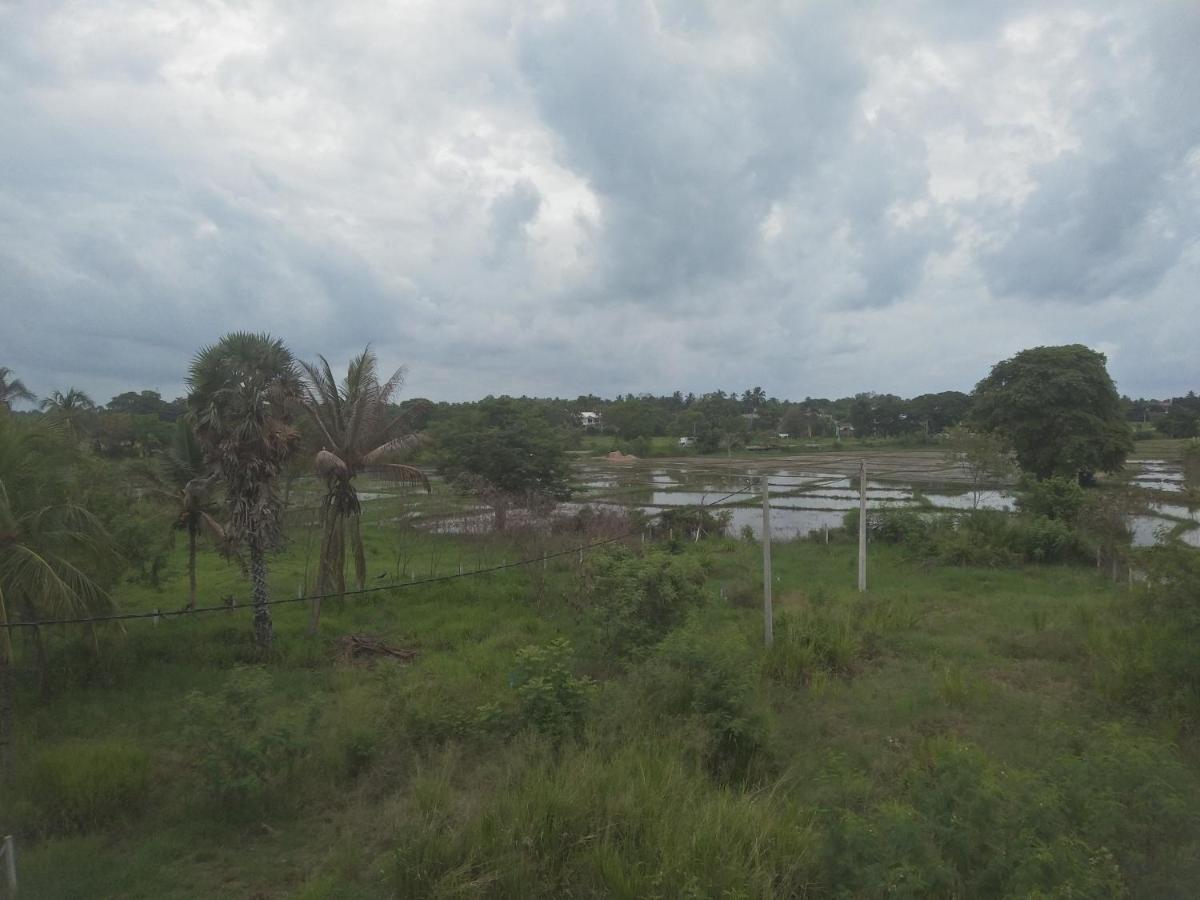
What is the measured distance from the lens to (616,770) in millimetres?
6188

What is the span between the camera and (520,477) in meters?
28.3

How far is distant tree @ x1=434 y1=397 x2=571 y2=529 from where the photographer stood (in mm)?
27844

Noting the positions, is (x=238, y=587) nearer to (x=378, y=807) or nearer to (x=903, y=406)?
(x=378, y=807)

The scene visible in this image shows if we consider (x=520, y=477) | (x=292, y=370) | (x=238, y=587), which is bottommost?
(x=238, y=587)

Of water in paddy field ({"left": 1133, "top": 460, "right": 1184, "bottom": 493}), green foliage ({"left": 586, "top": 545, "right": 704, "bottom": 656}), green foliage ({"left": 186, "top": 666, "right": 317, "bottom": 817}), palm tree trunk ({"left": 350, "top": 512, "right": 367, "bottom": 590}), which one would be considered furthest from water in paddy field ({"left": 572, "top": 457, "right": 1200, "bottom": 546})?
green foliage ({"left": 186, "top": 666, "right": 317, "bottom": 817})

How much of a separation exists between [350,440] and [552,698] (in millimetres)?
8748

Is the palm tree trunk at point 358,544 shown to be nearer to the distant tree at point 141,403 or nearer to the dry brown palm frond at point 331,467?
the dry brown palm frond at point 331,467

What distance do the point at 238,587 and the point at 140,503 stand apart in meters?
4.16

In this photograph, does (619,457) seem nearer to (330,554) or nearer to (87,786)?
(330,554)

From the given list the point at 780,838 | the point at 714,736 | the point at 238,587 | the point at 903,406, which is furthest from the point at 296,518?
the point at 903,406

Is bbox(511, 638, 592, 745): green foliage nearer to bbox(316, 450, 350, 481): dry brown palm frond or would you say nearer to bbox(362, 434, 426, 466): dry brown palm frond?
bbox(316, 450, 350, 481): dry brown palm frond

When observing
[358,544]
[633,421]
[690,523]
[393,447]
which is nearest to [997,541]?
[690,523]

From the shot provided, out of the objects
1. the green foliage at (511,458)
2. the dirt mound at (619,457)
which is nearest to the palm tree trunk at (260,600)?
the green foliage at (511,458)

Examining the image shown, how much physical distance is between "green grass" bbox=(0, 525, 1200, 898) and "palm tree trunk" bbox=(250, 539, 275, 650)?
0.47m
